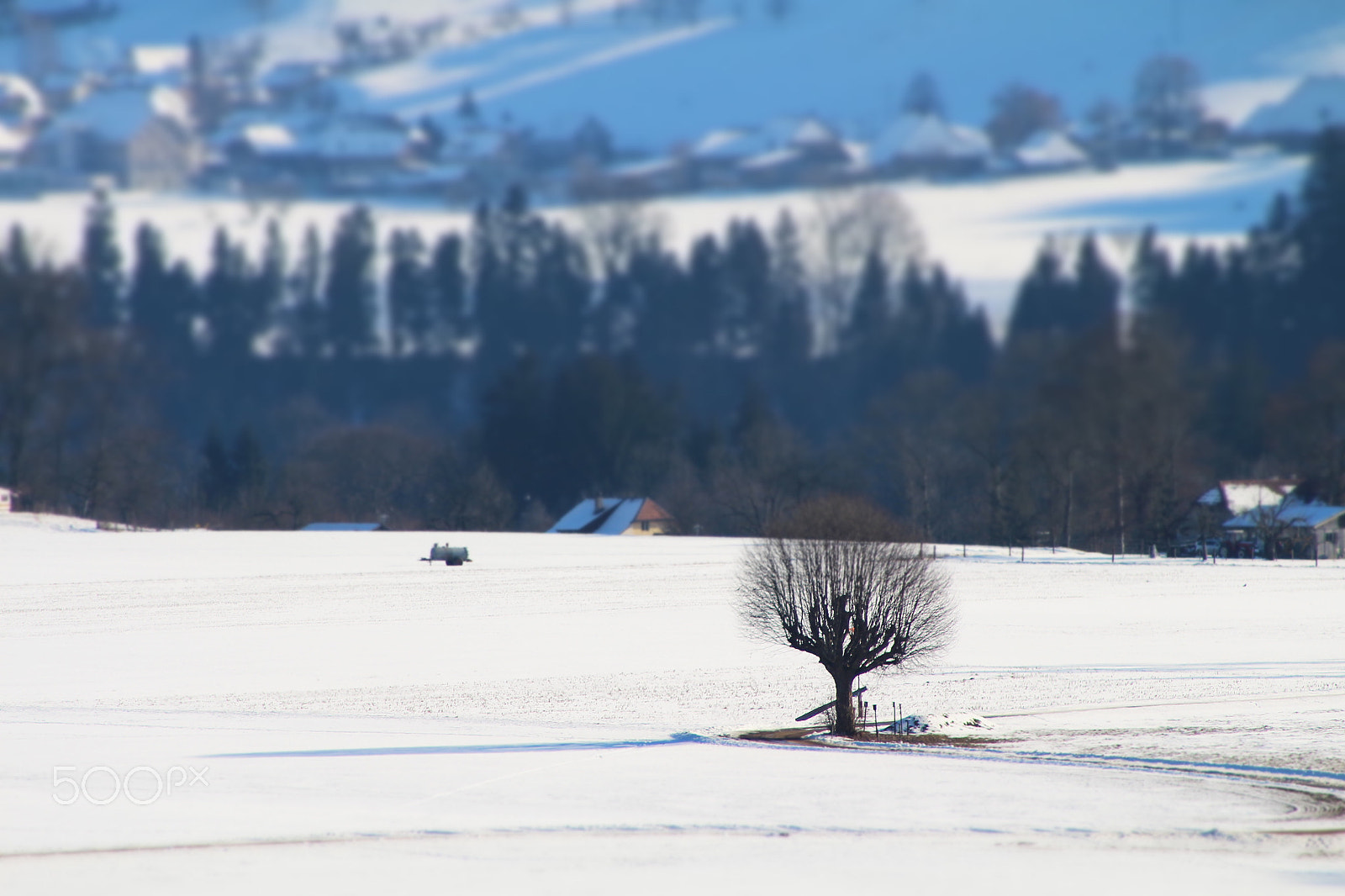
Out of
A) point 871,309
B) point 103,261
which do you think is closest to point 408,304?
point 103,261

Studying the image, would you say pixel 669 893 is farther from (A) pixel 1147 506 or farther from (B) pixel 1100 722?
(A) pixel 1147 506

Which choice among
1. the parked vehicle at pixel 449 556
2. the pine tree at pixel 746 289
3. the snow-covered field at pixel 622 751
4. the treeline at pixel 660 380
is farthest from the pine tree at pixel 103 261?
the snow-covered field at pixel 622 751

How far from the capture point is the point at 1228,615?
4453 cm

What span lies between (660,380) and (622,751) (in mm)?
89298

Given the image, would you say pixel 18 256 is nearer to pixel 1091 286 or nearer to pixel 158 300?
pixel 158 300

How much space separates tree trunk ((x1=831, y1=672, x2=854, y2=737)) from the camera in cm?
2569

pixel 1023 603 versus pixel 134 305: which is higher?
pixel 134 305

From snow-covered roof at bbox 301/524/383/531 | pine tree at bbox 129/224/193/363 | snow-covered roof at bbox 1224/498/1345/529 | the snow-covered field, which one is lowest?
the snow-covered field

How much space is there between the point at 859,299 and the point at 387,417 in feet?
126

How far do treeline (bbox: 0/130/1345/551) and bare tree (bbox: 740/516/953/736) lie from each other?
4237 cm

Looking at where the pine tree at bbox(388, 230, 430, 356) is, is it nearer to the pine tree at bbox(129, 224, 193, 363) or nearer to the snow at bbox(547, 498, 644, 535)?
the pine tree at bbox(129, 224, 193, 363)

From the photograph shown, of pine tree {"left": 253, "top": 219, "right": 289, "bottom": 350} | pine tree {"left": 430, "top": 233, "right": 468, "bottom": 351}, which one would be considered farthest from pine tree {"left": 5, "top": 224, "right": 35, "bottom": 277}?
pine tree {"left": 430, "top": 233, "right": 468, "bottom": 351}

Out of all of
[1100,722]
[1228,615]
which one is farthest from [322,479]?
[1100,722]

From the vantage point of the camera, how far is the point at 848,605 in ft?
87.6
